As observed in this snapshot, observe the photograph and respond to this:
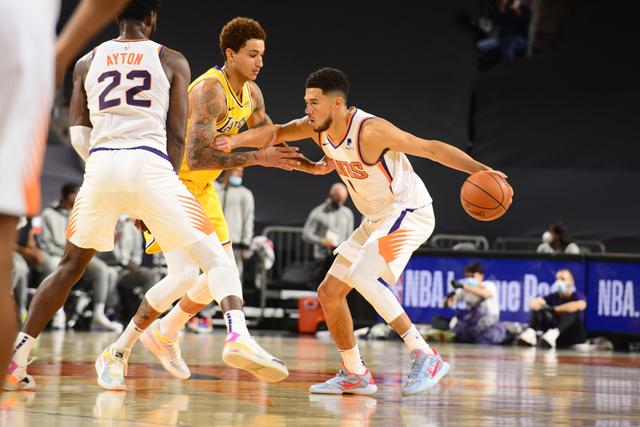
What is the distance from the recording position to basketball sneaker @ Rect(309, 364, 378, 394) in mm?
5906

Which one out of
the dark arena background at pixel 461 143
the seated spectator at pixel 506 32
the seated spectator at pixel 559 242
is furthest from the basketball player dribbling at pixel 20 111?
the seated spectator at pixel 506 32

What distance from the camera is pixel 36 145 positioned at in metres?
2.54

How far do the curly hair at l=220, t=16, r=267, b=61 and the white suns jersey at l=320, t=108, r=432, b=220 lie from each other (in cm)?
73

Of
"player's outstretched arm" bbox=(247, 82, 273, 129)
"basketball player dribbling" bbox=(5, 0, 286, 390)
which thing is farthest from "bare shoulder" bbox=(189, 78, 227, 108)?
"basketball player dribbling" bbox=(5, 0, 286, 390)

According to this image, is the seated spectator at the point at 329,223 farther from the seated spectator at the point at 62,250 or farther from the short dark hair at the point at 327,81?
the short dark hair at the point at 327,81

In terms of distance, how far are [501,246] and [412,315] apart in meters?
3.39

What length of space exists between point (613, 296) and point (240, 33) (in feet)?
27.1

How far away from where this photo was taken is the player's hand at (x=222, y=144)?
5.80 m

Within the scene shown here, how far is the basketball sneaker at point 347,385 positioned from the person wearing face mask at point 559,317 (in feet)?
23.2

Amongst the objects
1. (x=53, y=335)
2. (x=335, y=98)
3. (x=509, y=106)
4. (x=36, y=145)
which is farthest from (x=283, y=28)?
(x=36, y=145)

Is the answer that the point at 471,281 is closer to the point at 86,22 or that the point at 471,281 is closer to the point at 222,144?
the point at 222,144

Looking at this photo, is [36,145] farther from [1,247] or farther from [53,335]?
[53,335]

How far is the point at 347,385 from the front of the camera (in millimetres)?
5938

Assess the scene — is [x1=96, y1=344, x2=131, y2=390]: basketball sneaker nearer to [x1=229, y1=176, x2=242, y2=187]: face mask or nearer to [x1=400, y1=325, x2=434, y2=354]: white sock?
[x1=400, y1=325, x2=434, y2=354]: white sock
